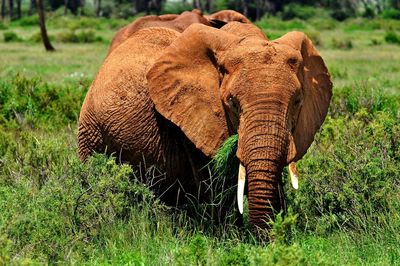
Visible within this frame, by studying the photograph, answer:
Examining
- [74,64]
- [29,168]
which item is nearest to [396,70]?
[74,64]

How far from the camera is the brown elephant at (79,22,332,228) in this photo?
6168mm

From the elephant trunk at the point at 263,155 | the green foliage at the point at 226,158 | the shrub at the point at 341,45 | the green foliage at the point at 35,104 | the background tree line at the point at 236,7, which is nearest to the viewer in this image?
the elephant trunk at the point at 263,155

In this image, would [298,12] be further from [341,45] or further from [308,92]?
[308,92]

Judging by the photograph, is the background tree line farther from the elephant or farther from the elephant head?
the elephant head

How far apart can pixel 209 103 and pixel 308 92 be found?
660mm

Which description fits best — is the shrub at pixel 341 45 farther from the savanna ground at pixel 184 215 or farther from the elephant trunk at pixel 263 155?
the elephant trunk at pixel 263 155

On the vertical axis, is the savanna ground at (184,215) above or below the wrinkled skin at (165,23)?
below

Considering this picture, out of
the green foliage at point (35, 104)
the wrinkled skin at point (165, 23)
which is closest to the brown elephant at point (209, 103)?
the wrinkled skin at point (165, 23)

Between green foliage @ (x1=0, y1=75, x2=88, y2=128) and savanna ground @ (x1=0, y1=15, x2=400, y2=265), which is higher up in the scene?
savanna ground @ (x1=0, y1=15, x2=400, y2=265)

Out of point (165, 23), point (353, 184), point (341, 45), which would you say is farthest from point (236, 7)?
point (353, 184)

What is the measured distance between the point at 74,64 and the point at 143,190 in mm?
21247

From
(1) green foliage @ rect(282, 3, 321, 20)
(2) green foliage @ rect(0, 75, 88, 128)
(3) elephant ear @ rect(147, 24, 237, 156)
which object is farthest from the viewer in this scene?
(1) green foliage @ rect(282, 3, 321, 20)

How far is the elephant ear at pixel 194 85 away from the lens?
22.1 feet

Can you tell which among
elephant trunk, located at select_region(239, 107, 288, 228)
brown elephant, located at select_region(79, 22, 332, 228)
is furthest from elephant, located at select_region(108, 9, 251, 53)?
elephant trunk, located at select_region(239, 107, 288, 228)
